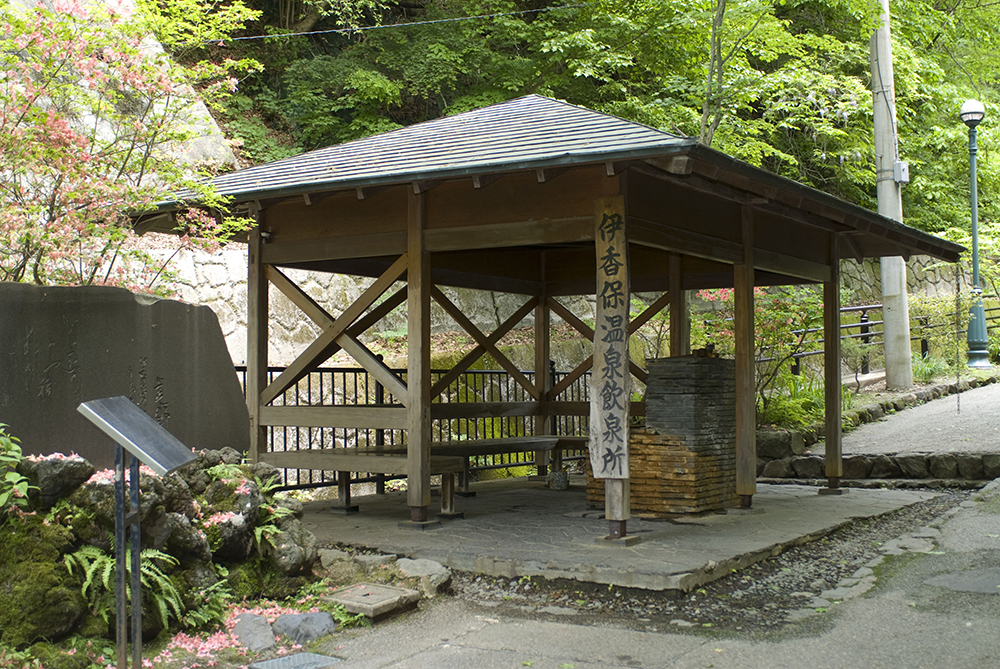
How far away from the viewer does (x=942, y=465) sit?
1093cm

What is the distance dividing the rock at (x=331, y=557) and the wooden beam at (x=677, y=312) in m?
5.40

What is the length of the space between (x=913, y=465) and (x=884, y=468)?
0.35 metres

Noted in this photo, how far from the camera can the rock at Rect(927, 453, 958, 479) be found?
10.9m

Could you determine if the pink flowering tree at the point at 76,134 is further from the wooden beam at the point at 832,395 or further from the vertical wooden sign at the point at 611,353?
the wooden beam at the point at 832,395

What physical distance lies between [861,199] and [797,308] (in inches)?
510

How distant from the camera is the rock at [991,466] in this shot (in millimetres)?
10656

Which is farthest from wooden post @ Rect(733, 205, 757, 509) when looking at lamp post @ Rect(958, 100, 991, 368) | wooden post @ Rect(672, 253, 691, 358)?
lamp post @ Rect(958, 100, 991, 368)

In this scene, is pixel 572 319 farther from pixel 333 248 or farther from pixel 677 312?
pixel 333 248

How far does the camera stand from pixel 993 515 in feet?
27.0

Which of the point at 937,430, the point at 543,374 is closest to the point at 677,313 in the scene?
the point at 543,374

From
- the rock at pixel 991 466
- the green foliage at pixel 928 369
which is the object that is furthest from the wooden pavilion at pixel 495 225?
the green foliage at pixel 928 369

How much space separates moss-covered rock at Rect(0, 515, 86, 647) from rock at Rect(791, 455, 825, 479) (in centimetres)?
942

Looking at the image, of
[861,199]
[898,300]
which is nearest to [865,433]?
[898,300]

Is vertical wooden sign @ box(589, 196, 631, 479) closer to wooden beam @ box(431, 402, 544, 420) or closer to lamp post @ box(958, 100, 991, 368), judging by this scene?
wooden beam @ box(431, 402, 544, 420)
